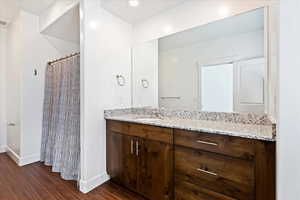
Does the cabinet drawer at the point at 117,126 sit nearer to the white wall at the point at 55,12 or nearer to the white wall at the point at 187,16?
the white wall at the point at 187,16

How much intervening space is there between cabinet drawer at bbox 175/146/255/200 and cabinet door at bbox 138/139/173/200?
100mm

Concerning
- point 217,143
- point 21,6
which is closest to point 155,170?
point 217,143

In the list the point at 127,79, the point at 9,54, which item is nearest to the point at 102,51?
the point at 127,79

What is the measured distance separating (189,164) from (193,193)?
243mm

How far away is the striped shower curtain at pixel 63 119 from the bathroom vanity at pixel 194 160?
0.56 metres

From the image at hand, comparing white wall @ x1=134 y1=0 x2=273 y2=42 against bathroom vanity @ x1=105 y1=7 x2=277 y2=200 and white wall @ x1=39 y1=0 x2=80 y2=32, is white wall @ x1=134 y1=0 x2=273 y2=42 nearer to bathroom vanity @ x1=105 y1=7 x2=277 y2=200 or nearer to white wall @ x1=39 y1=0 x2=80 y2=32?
bathroom vanity @ x1=105 y1=7 x2=277 y2=200

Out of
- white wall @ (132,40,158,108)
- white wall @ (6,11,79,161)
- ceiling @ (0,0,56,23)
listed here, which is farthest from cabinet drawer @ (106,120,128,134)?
ceiling @ (0,0,56,23)

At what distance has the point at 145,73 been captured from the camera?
8.87 ft

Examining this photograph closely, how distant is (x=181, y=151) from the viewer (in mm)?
1550

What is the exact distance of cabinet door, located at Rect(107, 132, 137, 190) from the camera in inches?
77.9

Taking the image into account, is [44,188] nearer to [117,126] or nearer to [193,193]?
[117,126]

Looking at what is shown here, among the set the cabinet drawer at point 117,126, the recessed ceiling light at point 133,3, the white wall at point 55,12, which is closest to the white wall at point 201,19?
the recessed ceiling light at point 133,3

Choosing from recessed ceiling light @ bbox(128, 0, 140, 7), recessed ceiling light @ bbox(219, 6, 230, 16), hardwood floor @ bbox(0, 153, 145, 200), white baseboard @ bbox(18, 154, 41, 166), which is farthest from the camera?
white baseboard @ bbox(18, 154, 41, 166)

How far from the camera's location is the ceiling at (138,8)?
85.9 inches
